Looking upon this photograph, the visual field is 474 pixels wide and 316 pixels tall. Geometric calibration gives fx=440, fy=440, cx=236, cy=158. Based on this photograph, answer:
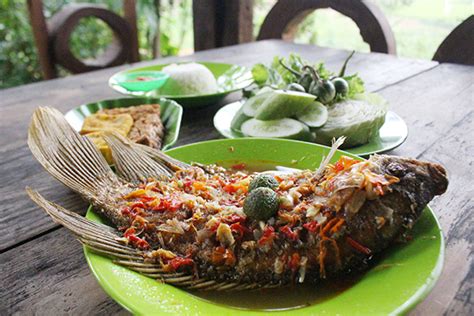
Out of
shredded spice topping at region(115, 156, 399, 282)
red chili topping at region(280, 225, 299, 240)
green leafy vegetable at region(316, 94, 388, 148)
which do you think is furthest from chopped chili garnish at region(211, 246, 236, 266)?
green leafy vegetable at region(316, 94, 388, 148)

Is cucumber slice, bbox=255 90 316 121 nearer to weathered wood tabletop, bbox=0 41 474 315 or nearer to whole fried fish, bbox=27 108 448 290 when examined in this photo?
weathered wood tabletop, bbox=0 41 474 315

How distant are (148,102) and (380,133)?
1.15 meters

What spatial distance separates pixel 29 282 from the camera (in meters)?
1.19

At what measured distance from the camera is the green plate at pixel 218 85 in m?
2.32

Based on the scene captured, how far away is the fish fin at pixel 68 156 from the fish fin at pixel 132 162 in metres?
0.05

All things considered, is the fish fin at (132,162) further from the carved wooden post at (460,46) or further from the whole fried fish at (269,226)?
the carved wooden post at (460,46)

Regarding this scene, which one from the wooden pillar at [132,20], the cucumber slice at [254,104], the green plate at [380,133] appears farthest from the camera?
the wooden pillar at [132,20]

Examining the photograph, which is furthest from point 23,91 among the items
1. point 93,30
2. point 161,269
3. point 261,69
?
point 93,30

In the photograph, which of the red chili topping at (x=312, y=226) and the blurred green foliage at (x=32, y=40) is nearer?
the red chili topping at (x=312, y=226)

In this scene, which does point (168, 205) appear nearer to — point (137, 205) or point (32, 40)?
point (137, 205)

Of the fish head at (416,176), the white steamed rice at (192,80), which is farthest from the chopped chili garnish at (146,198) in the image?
the white steamed rice at (192,80)

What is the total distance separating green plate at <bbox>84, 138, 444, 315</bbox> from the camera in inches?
37.1

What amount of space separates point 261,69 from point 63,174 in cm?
151

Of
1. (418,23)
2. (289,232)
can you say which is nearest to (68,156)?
(289,232)
